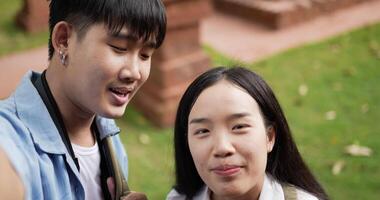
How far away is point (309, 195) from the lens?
202 cm

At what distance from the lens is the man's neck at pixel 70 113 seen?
6.55 feet

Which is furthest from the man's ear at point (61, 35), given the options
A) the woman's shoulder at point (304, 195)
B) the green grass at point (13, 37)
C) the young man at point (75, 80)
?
the green grass at point (13, 37)

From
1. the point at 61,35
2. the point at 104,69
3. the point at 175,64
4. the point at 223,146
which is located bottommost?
the point at 223,146

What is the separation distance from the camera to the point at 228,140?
1850 mm

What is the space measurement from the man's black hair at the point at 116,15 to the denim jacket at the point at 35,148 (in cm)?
28

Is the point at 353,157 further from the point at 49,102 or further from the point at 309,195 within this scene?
the point at 49,102

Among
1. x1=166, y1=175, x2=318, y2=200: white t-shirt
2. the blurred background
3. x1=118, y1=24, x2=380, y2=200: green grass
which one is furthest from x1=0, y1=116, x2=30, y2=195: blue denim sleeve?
the blurred background

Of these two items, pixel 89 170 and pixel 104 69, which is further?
pixel 89 170

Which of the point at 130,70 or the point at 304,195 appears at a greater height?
the point at 130,70

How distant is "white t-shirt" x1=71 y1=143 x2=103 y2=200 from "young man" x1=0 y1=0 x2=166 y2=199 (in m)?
0.06

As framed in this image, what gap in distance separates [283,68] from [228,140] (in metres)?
4.35

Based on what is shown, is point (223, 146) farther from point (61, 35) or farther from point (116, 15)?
point (61, 35)

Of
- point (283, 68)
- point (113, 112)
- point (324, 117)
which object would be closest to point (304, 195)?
point (113, 112)

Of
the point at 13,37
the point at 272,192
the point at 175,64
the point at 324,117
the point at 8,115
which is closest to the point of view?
the point at 8,115
